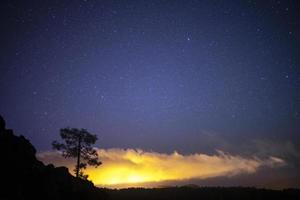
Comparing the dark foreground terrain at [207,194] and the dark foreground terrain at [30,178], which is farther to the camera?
the dark foreground terrain at [207,194]

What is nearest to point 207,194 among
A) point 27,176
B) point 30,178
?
point 30,178

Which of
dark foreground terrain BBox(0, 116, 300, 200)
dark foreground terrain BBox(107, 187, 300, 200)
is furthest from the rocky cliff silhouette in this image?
dark foreground terrain BBox(107, 187, 300, 200)

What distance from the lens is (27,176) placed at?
2570 cm

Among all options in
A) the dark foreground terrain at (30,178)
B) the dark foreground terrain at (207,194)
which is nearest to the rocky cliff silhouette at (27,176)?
the dark foreground terrain at (30,178)

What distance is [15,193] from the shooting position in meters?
22.3

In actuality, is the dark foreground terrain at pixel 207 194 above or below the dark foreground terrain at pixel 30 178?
below

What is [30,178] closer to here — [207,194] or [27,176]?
[27,176]

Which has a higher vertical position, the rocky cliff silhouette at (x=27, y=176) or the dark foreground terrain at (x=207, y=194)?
the rocky cliff silhouette at (x=27, y=176)

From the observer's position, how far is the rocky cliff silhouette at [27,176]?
23234 mm

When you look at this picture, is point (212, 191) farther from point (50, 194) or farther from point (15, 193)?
point (15, 193)

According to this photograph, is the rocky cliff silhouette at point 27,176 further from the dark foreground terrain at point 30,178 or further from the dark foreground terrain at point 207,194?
the dark foreground terrain at point 207,194

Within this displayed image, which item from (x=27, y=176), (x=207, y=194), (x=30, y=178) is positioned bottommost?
(x=207, y=194)

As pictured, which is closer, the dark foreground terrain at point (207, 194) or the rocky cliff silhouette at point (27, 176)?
the rocky cliff silhouette at point (27, 176)

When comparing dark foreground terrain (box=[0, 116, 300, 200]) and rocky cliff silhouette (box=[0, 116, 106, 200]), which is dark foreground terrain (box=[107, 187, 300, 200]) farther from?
rocky cliff silhouette (box=[0, 116, 106, 200])
